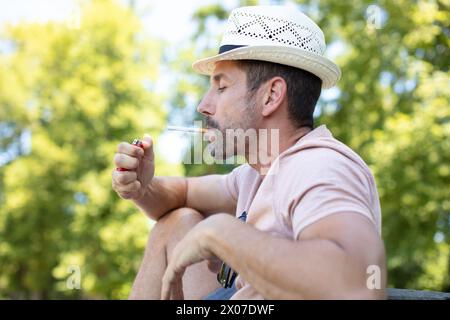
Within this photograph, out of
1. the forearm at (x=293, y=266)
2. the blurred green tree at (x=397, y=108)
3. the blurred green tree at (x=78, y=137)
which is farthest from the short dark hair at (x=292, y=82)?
the blurred green tree at (x=78, y=137)

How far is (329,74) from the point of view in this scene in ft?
6.67

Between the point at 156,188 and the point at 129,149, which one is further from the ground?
the point at 129,149

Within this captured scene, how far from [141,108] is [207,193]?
13.4 m

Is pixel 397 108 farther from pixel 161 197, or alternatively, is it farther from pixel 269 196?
pixel 269 196

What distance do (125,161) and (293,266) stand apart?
3.19 feet

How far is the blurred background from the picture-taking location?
516 inches

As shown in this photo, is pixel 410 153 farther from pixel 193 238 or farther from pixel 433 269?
pixel 193 238

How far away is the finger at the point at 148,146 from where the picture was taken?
A: 227 centimetres

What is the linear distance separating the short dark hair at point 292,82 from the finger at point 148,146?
446 mm

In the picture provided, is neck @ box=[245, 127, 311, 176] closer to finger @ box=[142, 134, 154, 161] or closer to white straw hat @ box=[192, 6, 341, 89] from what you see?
white straw hat @ box=[192, 6, 341, 89]

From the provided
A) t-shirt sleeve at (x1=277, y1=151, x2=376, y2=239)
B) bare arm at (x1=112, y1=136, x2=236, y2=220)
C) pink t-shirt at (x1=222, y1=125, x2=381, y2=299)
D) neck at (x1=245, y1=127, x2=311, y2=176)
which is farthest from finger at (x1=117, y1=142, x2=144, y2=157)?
t-shirt sleeve at (x1=277, y1=151, x2=376, y2=239)

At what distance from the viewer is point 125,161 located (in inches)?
86.2

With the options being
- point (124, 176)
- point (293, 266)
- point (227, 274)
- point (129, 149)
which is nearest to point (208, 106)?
point (129, 149)
